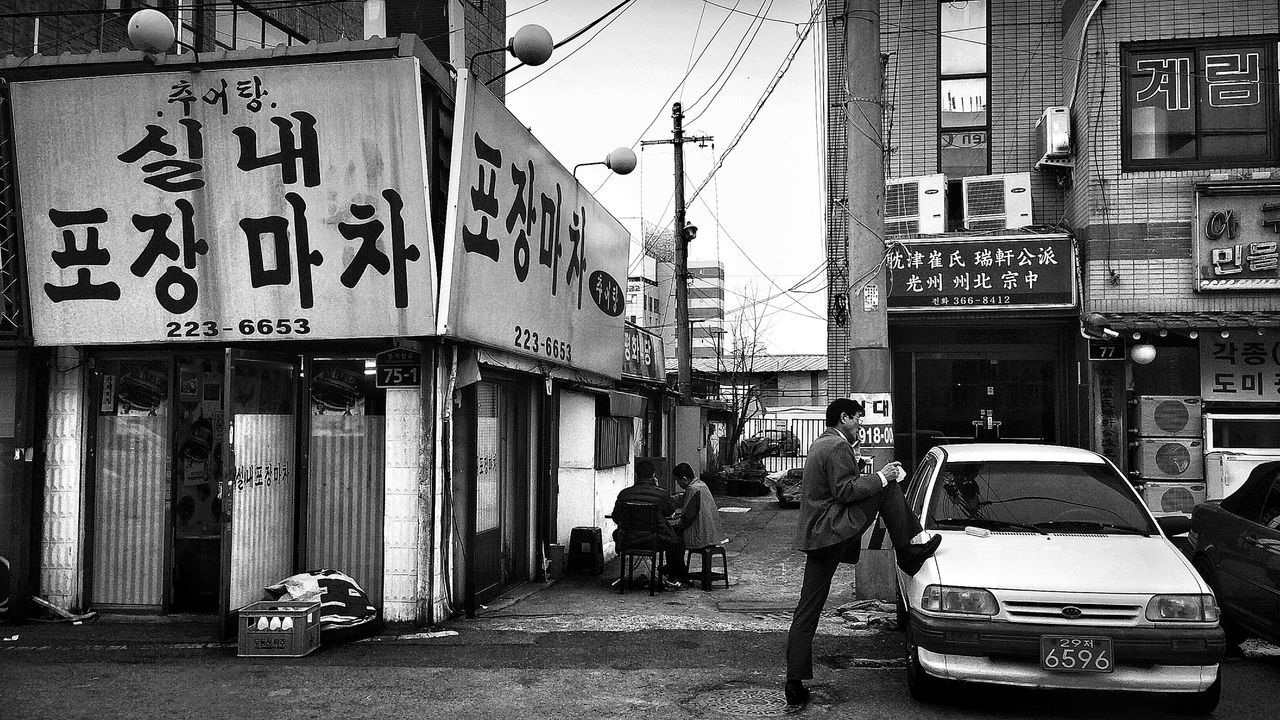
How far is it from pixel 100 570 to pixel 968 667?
8.01 metres

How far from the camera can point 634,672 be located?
7141mm

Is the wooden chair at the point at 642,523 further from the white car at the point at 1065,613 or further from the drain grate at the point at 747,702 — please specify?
the white car at the point at 1065,613

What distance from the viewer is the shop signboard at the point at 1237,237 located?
13.5 metres

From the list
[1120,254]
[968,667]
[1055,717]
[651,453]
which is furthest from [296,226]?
[651,453]

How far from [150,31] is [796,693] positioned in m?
7.30

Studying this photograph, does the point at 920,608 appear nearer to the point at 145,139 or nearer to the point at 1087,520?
the point at 1087,520

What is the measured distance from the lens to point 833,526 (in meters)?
6.33

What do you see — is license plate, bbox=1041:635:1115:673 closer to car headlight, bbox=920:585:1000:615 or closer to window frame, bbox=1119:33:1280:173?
car headlight, bbox=920:585:1000:615

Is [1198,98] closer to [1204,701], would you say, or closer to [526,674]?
[1204,701]

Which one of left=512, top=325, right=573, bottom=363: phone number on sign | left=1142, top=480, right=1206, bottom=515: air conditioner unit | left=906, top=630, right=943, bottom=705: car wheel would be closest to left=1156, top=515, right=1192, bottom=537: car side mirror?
left=906, top=630, right=943, bottom=705: car wheel

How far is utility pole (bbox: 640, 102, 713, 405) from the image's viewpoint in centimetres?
2188

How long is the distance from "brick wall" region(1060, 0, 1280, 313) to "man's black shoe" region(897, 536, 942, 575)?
30.0 feet

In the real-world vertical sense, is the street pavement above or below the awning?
below

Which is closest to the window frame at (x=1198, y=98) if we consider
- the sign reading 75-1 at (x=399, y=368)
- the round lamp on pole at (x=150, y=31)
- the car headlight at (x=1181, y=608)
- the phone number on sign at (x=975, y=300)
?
the phone number on sign at (x=975, y=300)
